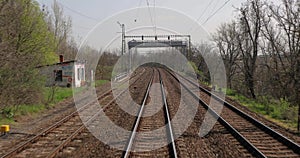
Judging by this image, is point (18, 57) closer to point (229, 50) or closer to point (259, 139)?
point (259, 139)

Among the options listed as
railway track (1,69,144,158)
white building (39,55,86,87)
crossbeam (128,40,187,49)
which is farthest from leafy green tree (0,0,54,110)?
crossbeam (128,40,187,49)

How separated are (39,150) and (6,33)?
7436 millimetres

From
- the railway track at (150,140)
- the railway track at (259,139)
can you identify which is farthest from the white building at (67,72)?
the railway track at (259,139)

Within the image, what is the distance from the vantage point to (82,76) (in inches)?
1284

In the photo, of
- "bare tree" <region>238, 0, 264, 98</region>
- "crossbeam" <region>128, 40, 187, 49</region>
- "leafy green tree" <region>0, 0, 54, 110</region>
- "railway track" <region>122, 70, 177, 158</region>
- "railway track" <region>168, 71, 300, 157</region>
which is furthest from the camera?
"crossbeam" <region>128, 40, 187, 49</region>

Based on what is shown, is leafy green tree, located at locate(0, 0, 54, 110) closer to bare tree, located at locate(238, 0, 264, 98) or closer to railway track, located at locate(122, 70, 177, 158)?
railway track, located at locate(122, 70, 177, 158)

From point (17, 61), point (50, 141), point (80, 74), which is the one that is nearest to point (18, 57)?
point (17, 61)

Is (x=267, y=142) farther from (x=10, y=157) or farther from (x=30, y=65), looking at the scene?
(x=30, y=65)

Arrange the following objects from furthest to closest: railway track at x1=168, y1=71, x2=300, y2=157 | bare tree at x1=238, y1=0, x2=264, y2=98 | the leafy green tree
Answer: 1. bare tree at x1=238, y1=0, x2=264, y2=98
2. the leafy green tree
3. railway track at x1=168, y1=71, x2=300, y2=157

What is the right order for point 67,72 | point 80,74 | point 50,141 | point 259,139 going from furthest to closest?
point 80,74 < point 67,72 < point 259,139 < point 50,141

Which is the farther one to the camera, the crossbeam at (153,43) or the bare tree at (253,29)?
the crossbeam at (153,43)

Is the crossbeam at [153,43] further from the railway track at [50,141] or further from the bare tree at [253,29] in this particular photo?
the railway track at [50,141]

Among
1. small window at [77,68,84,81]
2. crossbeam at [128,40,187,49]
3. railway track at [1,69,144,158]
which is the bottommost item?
railway track at [1,69,144,158]

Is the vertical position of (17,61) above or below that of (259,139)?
above
